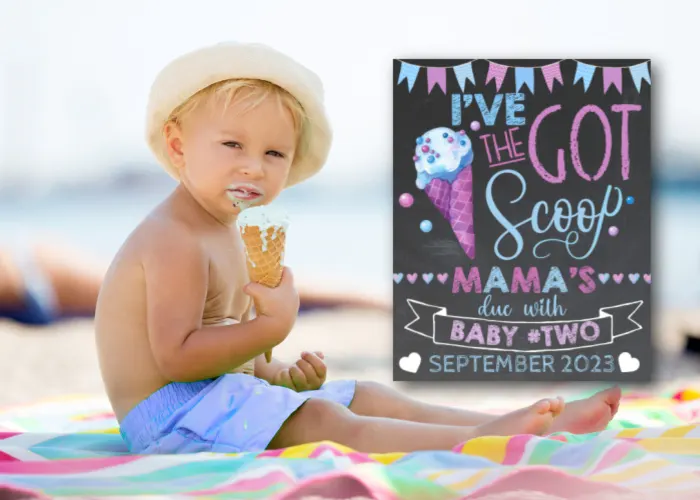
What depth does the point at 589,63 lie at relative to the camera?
2941 mm

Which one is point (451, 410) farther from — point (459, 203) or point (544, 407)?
point (459, 203)

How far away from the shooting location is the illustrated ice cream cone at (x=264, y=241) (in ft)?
4.56

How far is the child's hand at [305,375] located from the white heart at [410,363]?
1266 mm

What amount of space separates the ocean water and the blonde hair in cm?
125

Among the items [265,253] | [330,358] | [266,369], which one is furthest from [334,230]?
[265,253]

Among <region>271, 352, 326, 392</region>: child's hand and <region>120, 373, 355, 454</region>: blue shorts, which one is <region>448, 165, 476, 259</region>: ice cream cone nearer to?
<region>271, 352, 326, 392</region>: child's hand

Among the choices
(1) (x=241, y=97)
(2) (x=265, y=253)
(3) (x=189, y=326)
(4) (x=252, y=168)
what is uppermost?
(1) (x=241, y=97)

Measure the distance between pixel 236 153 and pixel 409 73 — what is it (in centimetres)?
156

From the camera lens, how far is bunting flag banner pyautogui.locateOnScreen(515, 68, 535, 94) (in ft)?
9.61

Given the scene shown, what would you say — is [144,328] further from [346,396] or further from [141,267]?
[346,396]

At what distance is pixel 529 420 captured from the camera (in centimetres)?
128

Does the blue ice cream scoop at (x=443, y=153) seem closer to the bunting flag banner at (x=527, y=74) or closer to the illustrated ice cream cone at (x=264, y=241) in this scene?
the bunting flag banner at (x=527, y=74)

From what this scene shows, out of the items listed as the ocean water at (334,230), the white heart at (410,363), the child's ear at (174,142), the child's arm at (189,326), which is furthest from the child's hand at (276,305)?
the white heart at (410,363)

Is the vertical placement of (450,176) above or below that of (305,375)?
above
